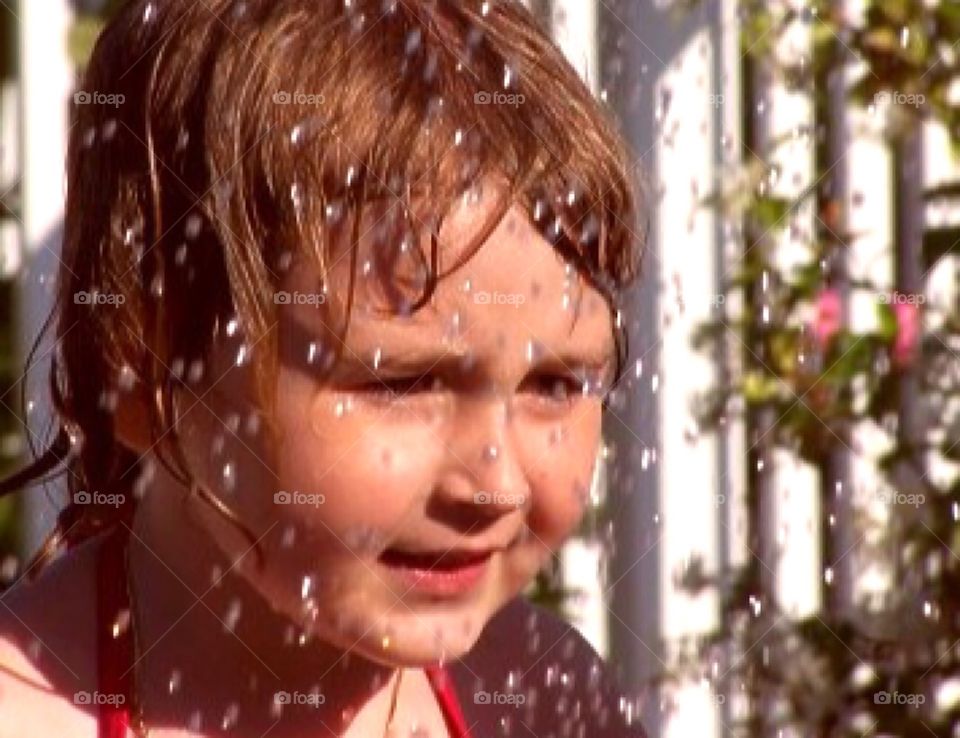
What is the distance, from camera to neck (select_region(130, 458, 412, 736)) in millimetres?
1383

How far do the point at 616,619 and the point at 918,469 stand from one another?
17.0 inches

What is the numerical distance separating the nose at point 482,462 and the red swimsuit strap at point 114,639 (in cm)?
26

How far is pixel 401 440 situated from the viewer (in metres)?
1.29

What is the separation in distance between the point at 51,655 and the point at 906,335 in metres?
1.09

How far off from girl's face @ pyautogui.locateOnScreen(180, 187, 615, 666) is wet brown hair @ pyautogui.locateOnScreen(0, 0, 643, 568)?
0.06 feet

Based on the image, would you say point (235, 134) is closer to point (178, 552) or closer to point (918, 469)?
point (178, 552)

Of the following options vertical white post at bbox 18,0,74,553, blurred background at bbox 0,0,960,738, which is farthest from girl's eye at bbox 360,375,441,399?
A: blurred background at bbox 0,0,960,738

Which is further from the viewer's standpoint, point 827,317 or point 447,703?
point 827,317

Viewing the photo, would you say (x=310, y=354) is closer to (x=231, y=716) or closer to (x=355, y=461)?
(x=355, y=461)

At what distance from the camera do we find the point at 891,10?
2098 mm

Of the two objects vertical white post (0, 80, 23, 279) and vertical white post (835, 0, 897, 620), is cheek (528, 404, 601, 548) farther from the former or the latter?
vertical white post (835, 0, 897, 620)

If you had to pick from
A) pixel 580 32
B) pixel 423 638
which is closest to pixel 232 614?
pixel 423 638

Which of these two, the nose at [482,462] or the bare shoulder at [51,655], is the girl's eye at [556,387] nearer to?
the nose at [482,462]

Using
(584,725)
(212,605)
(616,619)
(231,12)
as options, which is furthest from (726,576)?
(231,12)
